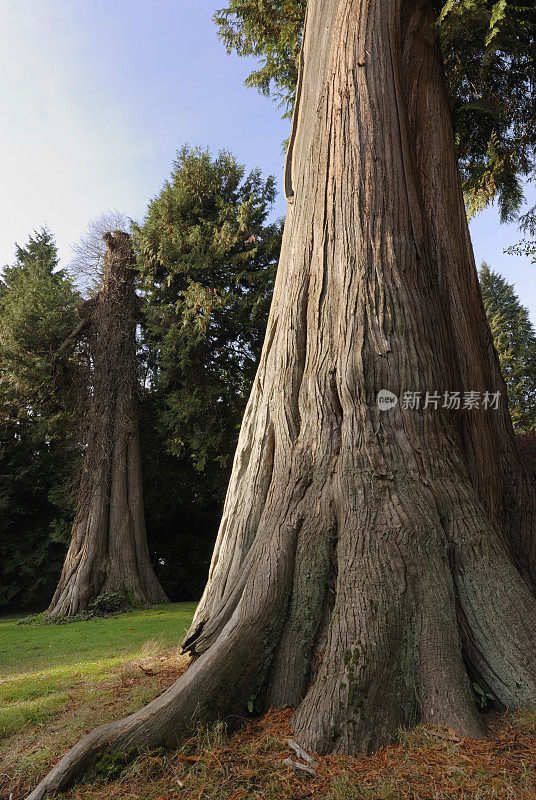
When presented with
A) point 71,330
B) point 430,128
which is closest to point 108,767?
point 430,128

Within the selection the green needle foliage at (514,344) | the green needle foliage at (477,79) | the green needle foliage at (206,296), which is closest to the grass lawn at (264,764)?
the green needle foliage at (477,79)

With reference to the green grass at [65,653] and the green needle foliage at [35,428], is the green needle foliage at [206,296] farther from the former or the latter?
the green grass at [65,653]

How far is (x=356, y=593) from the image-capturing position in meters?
2.99

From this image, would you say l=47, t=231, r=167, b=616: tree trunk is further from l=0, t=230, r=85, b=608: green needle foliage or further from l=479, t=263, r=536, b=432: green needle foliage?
l=479, t=263, r=536, b=432: green needle foliage

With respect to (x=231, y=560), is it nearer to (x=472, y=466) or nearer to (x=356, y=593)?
(x=356, y=593)

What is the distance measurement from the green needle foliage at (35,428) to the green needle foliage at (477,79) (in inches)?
320

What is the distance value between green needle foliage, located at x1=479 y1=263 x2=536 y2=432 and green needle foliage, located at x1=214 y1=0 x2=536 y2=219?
19763mm

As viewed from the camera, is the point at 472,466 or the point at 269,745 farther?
the point at 472,466

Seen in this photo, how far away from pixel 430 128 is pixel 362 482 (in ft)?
14.7

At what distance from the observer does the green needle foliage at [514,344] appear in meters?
27.4

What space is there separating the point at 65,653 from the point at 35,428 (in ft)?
29.4

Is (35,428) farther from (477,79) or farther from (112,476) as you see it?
(477,79)

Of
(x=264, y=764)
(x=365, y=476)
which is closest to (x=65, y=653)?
(x=264, y=764)

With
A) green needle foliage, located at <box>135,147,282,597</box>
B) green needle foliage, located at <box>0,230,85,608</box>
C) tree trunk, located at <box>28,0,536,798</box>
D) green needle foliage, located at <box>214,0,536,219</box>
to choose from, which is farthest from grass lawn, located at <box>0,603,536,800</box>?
green needle foliage, located at <box>0,230,85,608</box>
